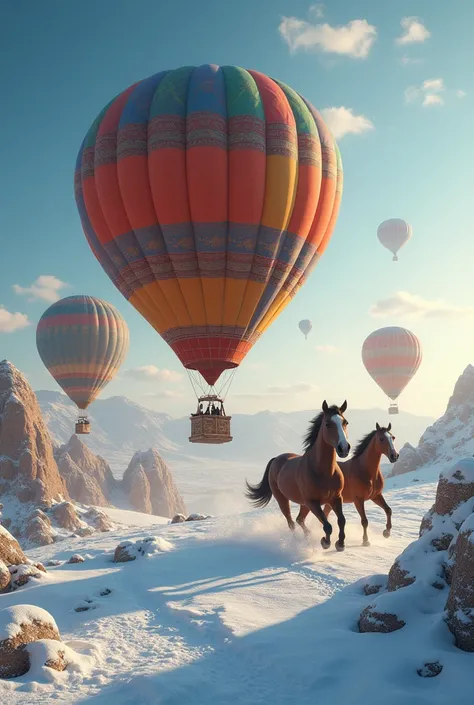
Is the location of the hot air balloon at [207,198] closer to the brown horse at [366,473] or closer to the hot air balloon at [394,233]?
the brown horse at [366,473]

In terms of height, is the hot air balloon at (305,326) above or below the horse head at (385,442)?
above

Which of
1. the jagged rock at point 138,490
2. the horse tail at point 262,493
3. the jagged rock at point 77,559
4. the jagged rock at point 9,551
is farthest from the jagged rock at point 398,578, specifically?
the jagged rock at point 138,490

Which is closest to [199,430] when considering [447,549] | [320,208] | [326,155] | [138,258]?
[138,258]

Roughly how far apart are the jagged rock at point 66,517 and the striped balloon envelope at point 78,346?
63.2ft

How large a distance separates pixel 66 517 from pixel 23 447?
1405cm

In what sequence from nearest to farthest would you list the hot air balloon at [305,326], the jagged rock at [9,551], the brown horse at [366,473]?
the jagged rock at [9,551] → the brown horse at [366,473] → the hot air balloon at [305,326]

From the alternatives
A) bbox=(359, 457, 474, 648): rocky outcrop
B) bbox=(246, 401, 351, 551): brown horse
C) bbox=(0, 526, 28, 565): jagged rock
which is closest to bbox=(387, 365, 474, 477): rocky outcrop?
bbox=(246, 401, 351, 551): brown horse

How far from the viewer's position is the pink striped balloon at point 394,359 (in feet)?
183

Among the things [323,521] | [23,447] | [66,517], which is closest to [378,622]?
[323,521]

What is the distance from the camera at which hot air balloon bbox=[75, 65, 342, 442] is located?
19828 mm

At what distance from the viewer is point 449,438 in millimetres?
82250

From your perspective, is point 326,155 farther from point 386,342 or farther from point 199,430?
point 386,342

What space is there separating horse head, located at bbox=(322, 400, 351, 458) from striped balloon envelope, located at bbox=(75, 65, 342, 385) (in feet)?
28.6

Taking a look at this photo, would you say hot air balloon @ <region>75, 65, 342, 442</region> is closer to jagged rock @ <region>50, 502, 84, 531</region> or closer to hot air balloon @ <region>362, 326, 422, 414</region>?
hot air balloon @ <region>362, 326, 422, 414</region>
